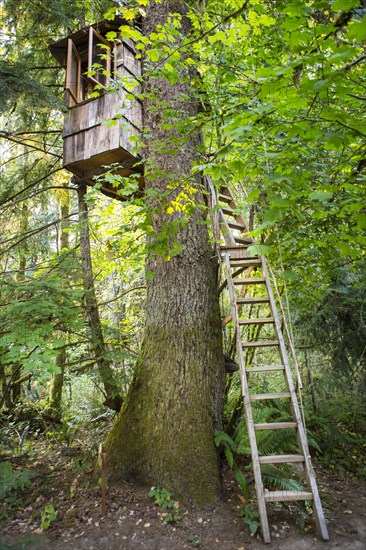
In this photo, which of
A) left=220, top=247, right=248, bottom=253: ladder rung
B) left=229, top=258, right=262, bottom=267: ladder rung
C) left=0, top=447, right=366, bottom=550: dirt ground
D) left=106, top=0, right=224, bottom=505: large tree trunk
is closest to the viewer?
left=0, top=447, right=366, bottom=550: dirt ground

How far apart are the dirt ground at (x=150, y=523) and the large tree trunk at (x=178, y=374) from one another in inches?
9.9

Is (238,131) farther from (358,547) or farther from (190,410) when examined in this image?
(358,547)

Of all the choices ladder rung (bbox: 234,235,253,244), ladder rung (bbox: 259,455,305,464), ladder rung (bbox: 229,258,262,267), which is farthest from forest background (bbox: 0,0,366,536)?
ladder rung (bbox: 259,455,305,464)

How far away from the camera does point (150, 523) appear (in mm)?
3051

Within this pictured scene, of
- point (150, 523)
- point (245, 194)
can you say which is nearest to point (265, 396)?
point (150, 523)

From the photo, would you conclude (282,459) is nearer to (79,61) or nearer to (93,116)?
(93,116)

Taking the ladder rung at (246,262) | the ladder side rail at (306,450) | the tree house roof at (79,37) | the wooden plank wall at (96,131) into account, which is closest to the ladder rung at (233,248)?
the ladder rung at (246,262)

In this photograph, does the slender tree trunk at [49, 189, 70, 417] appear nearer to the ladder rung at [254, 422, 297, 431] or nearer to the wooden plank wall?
the wooden plank wall

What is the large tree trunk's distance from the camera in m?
3.43

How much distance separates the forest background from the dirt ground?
77 cm

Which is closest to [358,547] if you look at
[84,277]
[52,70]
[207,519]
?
[207,519]

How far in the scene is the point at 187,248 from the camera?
428cm

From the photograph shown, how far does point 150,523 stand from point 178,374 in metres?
1.41

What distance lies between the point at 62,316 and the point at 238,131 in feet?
9.28
